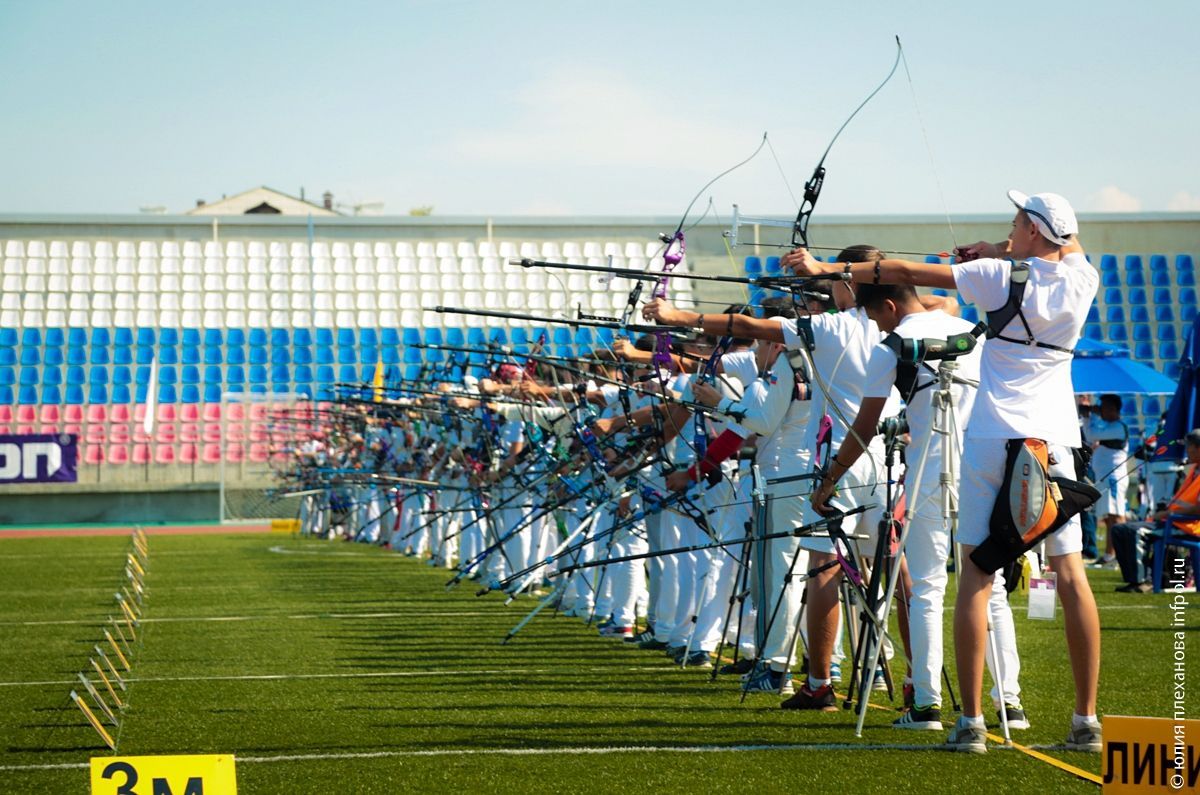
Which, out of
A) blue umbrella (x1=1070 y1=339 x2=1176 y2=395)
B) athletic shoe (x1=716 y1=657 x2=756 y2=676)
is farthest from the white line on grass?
blue umbrella (x1=1070 y1=339 x2=1176 y2=395)

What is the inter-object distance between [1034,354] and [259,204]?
173 feet

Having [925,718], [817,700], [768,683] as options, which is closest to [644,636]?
[768,683]

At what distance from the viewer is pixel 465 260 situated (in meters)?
36.7

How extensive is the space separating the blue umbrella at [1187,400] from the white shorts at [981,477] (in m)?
8.87

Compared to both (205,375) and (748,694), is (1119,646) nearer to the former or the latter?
(748,694)

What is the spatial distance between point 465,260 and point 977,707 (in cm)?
3170

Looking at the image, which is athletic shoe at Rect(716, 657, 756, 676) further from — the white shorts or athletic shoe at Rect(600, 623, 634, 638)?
the white shorts

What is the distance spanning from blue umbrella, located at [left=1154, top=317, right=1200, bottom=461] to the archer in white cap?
8843 millimetres

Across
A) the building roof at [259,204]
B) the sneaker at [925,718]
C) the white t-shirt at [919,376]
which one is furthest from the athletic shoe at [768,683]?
the building roof at [259,204]

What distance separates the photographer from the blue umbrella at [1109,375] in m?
17.3

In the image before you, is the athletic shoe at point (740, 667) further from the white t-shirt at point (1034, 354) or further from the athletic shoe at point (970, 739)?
the white t-shirt at point (1034, 354)

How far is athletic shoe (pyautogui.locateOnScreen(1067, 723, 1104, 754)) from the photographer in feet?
18.4

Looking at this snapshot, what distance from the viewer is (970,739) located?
560 centimetres

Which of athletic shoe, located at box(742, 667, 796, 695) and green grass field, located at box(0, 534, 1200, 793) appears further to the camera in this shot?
athletic shoe, located at box(742, 667, 796, 695)
